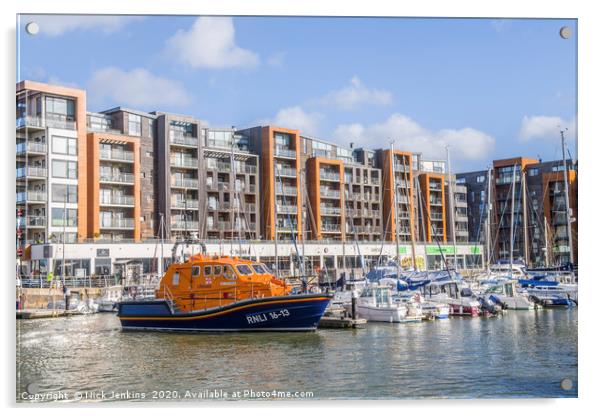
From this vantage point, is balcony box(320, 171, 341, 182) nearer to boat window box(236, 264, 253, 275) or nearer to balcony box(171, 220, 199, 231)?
balcony box(171, 220, 199, 231)

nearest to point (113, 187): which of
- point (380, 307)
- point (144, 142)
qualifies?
point (144, 142)

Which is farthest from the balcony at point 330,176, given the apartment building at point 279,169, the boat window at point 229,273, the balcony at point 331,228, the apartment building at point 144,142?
the boat window at point 229,273

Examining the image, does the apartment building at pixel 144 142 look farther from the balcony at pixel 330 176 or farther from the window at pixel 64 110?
the balcony at pixel 330 176

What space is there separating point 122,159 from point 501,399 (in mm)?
39342

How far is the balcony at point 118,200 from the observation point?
45.0 meters

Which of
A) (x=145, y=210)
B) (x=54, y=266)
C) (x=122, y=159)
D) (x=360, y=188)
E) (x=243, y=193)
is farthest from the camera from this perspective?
(x=360, y=188)

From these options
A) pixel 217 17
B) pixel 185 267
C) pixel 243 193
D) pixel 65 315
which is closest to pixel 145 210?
pixel 243 193

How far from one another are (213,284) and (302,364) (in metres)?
7.40

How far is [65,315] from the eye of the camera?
33156 mm

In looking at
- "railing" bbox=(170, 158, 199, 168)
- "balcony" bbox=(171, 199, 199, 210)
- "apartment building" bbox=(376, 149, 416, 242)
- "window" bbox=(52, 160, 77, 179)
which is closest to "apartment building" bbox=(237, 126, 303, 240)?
"balcony" bbox=(171, 199, 199, 210)

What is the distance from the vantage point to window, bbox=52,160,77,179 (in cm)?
3064

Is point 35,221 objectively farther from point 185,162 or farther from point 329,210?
point 329,210

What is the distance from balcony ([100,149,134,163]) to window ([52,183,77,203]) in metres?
11.1
